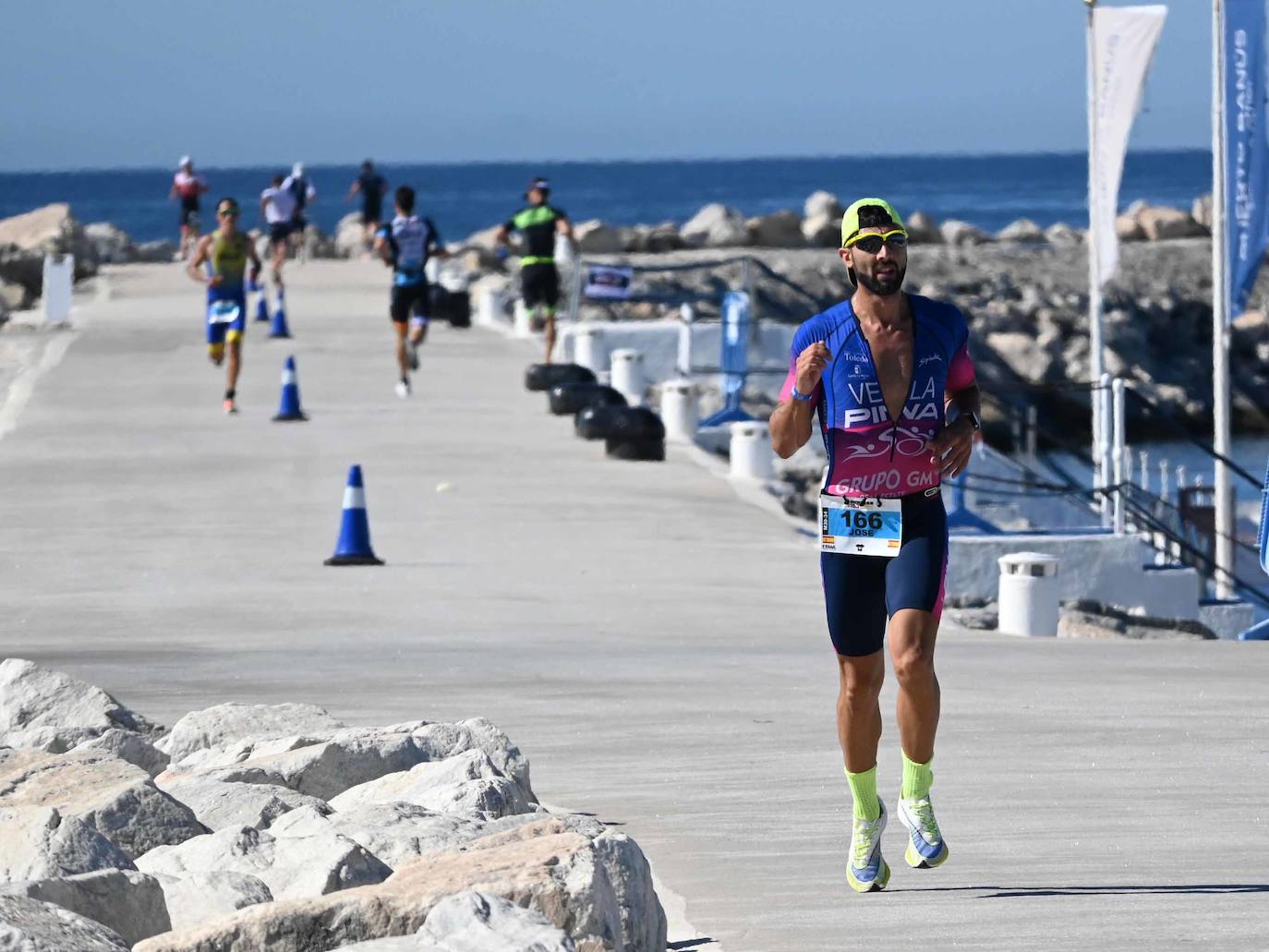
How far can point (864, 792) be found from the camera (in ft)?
22.2

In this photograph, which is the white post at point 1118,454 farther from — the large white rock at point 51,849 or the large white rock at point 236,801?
the large white rock at point 51,849

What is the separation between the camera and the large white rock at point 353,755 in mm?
7320

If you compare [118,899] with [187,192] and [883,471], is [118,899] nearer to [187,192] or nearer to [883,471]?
[883,471]

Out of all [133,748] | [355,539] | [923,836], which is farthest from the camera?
[355,539]

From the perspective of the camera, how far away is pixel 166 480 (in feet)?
60.2

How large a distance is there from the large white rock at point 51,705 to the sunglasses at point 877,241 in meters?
3.17

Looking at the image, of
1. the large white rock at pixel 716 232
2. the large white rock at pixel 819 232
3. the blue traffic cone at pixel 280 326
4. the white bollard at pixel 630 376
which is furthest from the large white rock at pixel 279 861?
the large white rock at pixel 819 232

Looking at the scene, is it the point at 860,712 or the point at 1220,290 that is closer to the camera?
the point at 860,712

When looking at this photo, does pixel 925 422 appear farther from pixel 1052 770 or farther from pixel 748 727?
pixel 748 727

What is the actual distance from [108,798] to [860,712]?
2.00 metres

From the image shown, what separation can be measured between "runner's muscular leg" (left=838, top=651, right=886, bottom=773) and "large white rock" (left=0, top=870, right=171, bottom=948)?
2.04 m

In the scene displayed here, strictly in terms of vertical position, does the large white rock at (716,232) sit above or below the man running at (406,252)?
below

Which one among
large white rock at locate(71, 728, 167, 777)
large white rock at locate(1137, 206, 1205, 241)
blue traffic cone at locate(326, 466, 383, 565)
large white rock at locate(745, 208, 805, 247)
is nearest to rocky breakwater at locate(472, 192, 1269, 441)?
large white rock at locate(745, 208, 805, 247)

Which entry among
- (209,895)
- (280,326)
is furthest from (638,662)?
(280,326)
